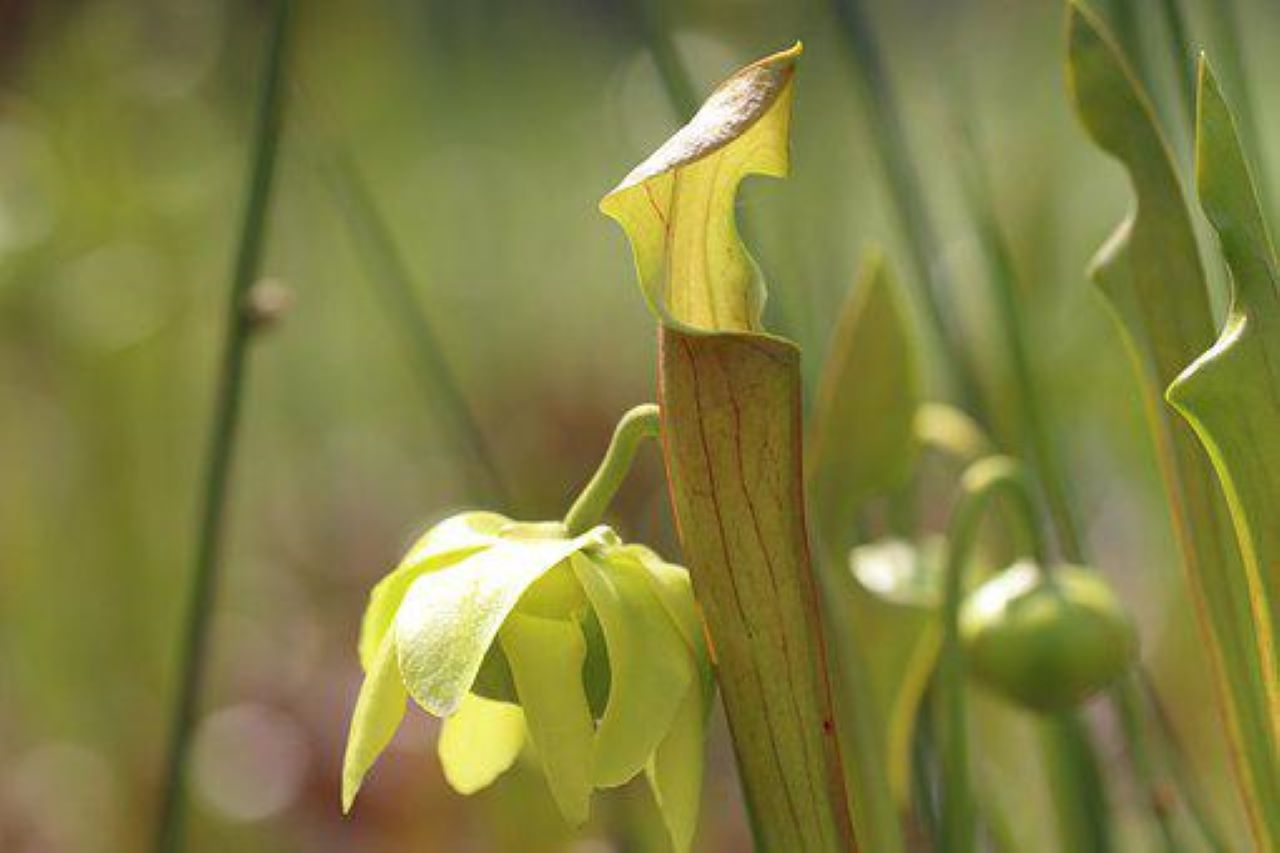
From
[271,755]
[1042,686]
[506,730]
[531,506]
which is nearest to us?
[506,730]

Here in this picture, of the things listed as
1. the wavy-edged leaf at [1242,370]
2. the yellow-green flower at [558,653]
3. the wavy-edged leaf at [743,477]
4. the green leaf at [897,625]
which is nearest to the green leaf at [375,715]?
the yellow-green flower at [558,653]

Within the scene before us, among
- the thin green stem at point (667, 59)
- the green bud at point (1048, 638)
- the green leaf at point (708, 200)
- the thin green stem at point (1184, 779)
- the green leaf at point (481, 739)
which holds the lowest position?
the thin green stem at point (1184, 779)

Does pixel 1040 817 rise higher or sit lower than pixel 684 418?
lower

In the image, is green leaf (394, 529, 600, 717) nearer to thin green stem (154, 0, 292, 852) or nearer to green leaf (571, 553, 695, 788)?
green leaf (571, 553, 695, 788)

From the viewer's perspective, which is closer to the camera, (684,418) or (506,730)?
(684,418)

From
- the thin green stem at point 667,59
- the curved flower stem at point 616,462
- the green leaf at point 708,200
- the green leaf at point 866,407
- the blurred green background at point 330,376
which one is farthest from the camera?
the blurred green background at point 330,376

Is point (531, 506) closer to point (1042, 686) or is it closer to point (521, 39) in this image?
point (1042, 686)

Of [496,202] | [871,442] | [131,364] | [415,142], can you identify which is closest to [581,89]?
[415,142]

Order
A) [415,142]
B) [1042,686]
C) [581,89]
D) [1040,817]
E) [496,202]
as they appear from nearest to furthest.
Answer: [1042,686] < [1040,817] < [496,202] < [415,142] < [581,89]

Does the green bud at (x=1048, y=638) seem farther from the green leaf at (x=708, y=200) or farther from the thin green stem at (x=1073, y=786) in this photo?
the green leaf at (x=708, y=200)
